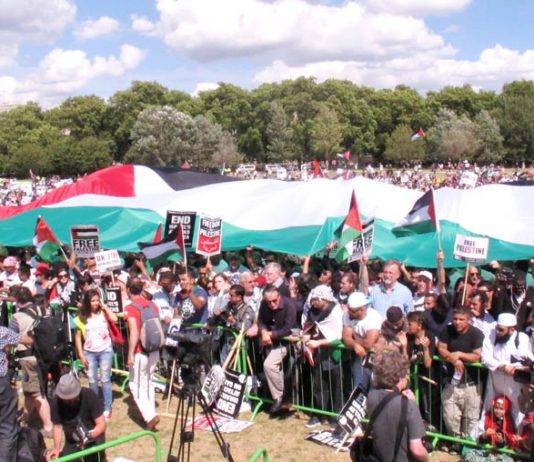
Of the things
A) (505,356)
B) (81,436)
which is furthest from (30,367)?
(505,356)

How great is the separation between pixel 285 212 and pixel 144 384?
8.84 m

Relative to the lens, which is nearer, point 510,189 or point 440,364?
point 440,364

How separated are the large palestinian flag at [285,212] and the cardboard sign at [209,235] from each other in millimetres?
2872

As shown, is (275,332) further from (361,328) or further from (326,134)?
(326,134)

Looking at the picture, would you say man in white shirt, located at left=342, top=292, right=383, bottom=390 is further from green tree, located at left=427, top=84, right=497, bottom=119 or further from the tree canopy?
green tree, located at left=427, top=84, right=497, bottom=119

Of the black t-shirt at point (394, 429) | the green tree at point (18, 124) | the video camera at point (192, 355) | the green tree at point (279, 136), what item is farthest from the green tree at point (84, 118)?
the black t-shirt at point (394, 429)

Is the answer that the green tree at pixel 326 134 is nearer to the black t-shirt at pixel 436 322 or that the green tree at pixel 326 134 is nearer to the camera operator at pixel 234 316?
the camera operator at pixel 234 316

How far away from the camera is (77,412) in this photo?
5414 mm

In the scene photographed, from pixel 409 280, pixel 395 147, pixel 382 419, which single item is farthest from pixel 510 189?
pixel 395 147

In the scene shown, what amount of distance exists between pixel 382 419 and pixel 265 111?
7712 cm

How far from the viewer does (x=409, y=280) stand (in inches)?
405

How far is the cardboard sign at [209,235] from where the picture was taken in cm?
1042

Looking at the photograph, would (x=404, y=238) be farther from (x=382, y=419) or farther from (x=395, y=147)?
(x=395, y=147)

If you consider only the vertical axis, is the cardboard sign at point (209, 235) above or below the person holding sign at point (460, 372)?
above
